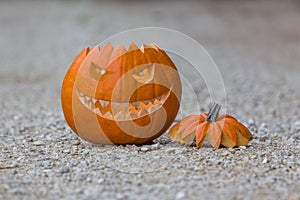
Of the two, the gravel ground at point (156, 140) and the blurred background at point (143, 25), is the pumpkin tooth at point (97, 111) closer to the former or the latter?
the gravel ground at point (156, 140)

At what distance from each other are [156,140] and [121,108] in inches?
19.3

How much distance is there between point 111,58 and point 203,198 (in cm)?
117

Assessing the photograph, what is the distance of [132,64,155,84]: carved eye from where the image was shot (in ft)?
10.4

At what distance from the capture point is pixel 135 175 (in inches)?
109

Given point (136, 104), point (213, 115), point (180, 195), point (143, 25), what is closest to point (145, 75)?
point (136, 104)

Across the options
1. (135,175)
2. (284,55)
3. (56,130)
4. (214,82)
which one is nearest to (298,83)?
(214,82)

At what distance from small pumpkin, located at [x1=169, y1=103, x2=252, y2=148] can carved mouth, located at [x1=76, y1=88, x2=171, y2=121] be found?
24cm

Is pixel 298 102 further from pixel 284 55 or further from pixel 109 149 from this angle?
pixel 284 55

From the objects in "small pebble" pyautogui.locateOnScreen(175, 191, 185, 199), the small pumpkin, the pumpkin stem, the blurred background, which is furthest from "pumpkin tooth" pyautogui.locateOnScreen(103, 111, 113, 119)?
the blurred background

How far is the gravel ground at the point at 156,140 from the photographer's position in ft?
8.59

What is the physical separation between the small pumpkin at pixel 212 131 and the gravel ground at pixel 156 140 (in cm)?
8

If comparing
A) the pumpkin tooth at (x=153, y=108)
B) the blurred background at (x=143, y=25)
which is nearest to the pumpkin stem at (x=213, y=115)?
the pumpkin tooth at (x=153, y=108)

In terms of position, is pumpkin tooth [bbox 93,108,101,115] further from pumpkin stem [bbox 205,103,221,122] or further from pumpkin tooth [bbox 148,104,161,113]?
pumpkin stem [bbox 205,103,221,122]

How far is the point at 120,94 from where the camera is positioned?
3143 millimetres
